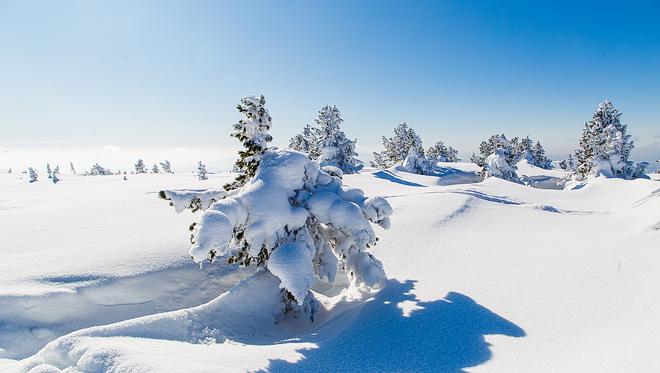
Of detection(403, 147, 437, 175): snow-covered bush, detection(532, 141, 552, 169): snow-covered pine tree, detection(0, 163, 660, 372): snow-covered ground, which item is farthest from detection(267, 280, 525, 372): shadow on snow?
detection(532, 141, 552, 169): snow-covered pine tree

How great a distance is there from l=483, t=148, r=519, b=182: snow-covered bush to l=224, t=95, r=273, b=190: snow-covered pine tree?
42.3 m

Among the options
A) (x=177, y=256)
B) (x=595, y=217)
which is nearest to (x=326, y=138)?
(x=595, y=217)

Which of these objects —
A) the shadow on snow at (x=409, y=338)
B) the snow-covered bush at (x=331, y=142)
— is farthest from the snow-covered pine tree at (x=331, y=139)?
the shadow on snow at (x=409, y=338)

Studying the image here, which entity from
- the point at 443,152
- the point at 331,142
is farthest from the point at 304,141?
the point at 443,152

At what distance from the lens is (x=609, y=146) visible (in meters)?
38.8

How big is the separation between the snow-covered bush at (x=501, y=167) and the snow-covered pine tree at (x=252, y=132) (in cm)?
4226

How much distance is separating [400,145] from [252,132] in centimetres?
6261

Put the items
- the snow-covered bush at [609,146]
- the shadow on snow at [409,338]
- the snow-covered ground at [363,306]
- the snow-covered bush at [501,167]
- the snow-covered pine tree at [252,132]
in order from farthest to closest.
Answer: the snow-covered bush at [501,167] → the snow-covered bush at [609,146] → the snow-covered pine tree at [252,132] → the shadow on snow at [409,338] → the snow-covered ground at [363,306]

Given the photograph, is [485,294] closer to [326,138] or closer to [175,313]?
[175,313]

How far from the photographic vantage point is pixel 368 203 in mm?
8602

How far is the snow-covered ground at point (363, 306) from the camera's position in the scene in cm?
535

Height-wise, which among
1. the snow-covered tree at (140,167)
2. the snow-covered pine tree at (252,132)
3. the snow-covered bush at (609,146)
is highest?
the snow-covered bush at (609,146)

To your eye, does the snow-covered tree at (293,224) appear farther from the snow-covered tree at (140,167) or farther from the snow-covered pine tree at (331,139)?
the snow-covered tree at (140,167)

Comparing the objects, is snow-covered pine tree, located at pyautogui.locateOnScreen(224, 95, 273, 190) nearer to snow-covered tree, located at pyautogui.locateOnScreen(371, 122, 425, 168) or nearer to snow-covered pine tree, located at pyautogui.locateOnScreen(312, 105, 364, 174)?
snow-covered pine tree, located at pyautogui.locateOnScreen(312, 105, 364, 174)
